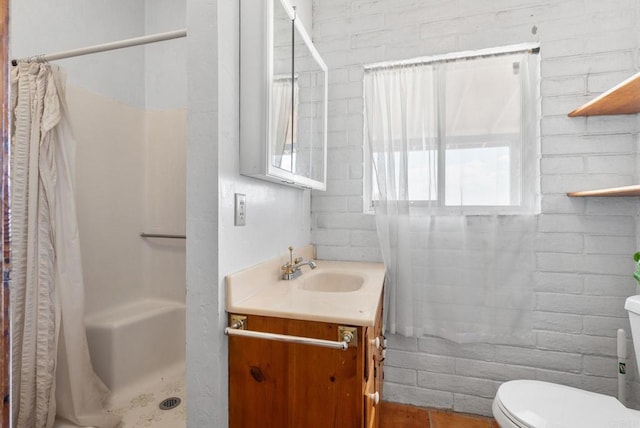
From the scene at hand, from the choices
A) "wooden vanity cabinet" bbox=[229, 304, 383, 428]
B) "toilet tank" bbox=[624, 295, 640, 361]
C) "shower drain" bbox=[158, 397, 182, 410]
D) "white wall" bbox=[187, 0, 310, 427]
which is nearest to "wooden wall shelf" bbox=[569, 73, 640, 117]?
"toilet tank" bbox=[624, 295, 640, 361]

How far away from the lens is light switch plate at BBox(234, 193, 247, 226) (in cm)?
106

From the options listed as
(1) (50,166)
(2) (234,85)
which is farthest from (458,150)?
(1) (50,166)

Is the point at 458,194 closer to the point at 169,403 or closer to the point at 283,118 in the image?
the point at 283,118

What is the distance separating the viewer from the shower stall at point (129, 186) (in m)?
1.74

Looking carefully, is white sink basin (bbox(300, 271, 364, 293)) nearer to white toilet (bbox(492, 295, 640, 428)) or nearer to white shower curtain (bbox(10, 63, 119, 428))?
white toilet (bbox(492, 295, 640, 428))

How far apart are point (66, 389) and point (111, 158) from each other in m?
1.31

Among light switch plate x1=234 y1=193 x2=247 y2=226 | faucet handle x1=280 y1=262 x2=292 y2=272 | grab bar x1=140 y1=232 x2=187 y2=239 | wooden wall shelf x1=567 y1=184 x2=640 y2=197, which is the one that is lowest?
faucet handle x1=280 y1=262 x2=292 y2=272

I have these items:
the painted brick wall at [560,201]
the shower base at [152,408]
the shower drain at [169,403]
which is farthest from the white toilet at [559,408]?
the shower drain at [169,403]

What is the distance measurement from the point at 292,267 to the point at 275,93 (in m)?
0.74

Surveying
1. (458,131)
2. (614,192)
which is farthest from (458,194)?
(614,192)

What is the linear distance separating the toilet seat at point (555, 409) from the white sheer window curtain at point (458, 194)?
16.0 inches

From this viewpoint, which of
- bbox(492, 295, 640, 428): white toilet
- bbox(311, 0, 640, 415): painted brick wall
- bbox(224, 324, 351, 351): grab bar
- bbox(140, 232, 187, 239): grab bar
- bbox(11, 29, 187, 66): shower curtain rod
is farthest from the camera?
bbox(140, 232, 187, 239): grab bar

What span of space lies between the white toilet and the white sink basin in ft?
2.38

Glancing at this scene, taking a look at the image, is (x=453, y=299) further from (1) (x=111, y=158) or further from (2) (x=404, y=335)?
(1) (x=111, y=158)
